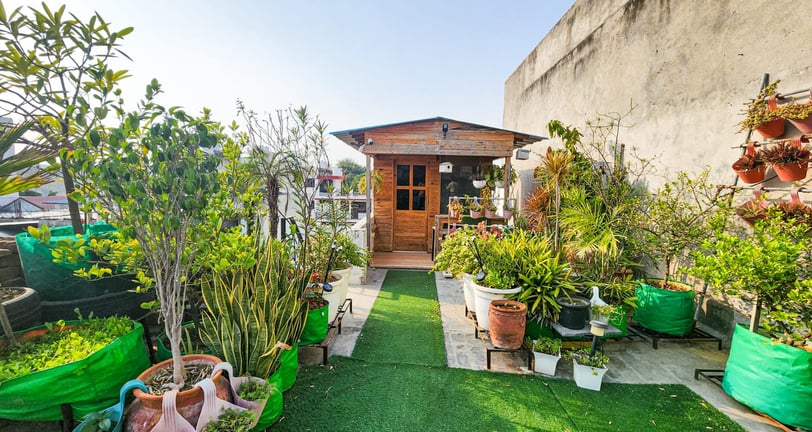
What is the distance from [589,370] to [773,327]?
4.26ft

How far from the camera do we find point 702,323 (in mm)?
4109

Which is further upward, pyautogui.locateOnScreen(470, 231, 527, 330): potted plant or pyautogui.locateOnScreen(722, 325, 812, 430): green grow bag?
pyautogui.locateOnScreen(470, 231, 527, 330): potted plant

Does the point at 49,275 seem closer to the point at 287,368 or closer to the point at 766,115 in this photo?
the point at 287,368

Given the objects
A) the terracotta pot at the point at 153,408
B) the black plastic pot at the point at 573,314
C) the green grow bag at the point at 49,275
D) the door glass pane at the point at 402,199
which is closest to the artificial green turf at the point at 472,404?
the black plastic pot at the point at 573,314

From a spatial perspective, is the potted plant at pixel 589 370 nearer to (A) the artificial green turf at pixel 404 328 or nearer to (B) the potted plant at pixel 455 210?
(A) the artificial green turf at pixel 404 328

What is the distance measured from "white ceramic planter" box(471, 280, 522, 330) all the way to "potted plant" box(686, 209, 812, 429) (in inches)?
65.6

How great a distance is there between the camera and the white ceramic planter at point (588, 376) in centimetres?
279

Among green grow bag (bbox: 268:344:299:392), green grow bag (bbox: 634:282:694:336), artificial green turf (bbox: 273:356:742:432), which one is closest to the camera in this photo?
artificial green turf (bbox: 273:356:742:432)

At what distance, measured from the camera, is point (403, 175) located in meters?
8.08

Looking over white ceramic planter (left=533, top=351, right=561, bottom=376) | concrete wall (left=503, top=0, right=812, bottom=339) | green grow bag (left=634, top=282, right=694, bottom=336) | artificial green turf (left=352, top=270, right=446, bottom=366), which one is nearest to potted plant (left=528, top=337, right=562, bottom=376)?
white ceramic planter (left=533, top=351, right=561, bottom=376)

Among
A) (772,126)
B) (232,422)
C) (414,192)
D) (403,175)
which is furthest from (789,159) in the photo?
(403,175)

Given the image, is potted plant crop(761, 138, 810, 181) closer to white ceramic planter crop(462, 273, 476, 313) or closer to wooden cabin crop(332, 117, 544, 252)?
white ceramic planter crop(462, 273, 476, 313)

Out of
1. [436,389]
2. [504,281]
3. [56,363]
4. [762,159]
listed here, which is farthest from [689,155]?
[56,363]

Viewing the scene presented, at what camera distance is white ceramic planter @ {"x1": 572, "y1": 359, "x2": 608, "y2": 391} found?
9.16ft
